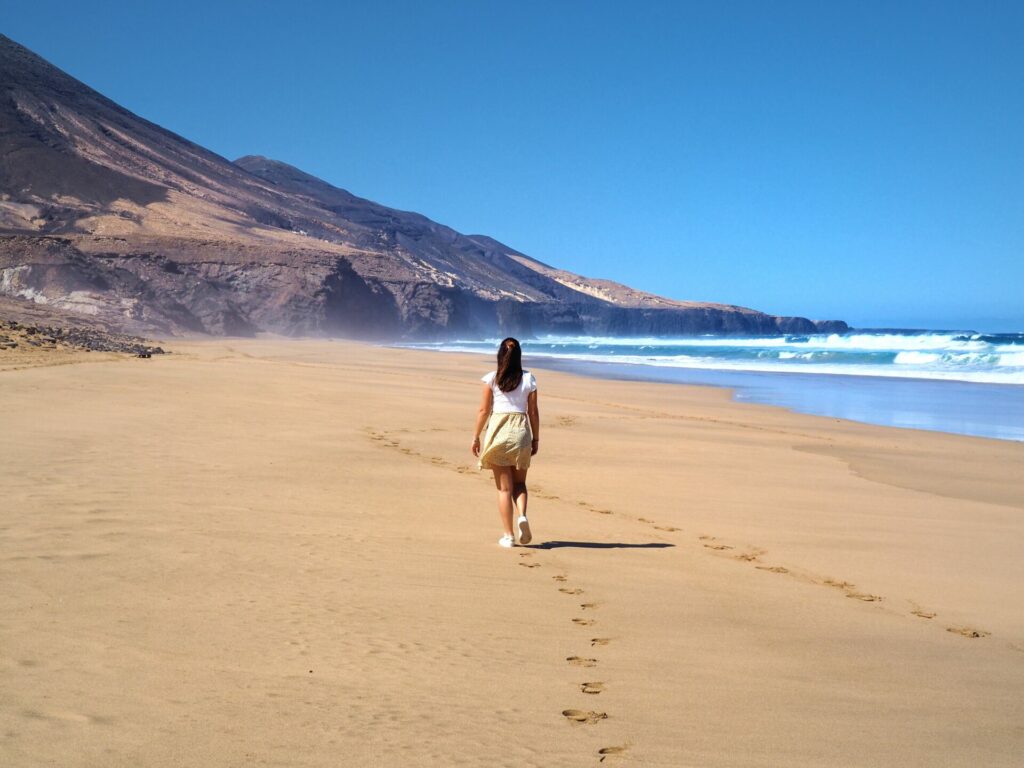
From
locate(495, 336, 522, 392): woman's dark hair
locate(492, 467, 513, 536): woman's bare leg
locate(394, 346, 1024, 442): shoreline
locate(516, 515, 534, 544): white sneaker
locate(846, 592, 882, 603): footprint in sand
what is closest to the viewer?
locate(846, 592, 882, 603): footprint in sand

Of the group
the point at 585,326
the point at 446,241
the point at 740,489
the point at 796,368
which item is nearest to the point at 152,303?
the point at 796,368

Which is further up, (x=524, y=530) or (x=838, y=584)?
(x=524, y=530)

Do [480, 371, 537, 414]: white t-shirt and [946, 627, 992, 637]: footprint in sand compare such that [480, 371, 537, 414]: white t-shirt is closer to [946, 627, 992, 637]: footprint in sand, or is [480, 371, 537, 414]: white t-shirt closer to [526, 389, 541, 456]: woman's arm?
[526, 389, 541, 456]: woman's arm

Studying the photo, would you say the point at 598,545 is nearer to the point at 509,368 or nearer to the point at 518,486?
the point at 518,486

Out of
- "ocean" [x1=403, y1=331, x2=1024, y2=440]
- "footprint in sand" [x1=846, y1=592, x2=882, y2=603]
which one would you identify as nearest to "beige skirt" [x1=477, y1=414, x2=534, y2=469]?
"footprint in sand" [x1=846, y1=592, x2=882, y2=603]

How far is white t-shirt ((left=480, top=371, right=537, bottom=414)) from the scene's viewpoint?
6965mm

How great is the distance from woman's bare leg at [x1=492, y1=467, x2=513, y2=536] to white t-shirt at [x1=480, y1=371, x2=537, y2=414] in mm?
446

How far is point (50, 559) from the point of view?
489 centimetres

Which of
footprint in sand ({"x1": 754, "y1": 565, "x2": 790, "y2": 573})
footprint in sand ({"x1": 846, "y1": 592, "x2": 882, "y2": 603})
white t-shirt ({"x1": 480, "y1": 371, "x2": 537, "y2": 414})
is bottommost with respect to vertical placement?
footprint in sand ({"x1": 754, "y1": 565, "x2": 790, "y2": 573})

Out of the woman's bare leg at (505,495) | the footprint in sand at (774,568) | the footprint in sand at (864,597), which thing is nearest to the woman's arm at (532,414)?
the woman's bare leg at (505,495)

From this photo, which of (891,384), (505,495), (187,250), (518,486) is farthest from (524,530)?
(187,250)

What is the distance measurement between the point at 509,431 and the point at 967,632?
3.28m

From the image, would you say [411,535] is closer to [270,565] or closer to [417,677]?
[270,565]

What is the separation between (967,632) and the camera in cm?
509
